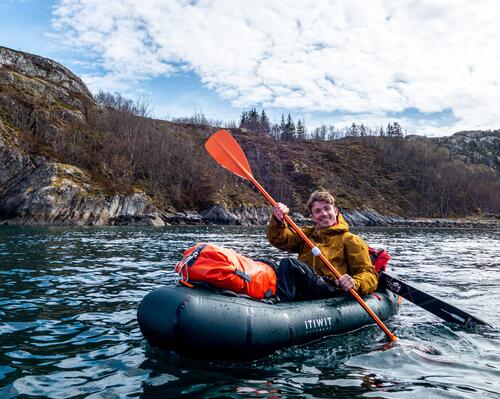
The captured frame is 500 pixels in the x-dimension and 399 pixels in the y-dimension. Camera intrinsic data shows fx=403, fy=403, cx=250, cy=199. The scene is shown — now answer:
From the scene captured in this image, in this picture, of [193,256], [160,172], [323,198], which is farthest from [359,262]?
[160,172]

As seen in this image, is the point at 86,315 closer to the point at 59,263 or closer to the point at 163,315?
the point at 163,315

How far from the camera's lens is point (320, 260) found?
21.1ft

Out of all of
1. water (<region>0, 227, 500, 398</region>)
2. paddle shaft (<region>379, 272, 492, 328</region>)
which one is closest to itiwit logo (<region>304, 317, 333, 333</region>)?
water (<region>0, 227, 500, 398</region>)

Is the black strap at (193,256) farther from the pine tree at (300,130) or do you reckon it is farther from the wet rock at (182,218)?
the pine tree at (300,130)

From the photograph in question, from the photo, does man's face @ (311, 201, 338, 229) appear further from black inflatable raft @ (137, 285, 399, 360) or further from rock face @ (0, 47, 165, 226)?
rock face @ (0, 47, 165, 226)

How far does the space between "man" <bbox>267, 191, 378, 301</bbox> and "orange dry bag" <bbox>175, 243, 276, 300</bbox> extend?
0.58m

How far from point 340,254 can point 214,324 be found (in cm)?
269

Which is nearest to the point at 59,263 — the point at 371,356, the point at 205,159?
the point at 371,356

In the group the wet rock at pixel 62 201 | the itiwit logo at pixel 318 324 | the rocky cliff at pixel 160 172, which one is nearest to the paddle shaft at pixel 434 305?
the itiwit logo at pixel 318 324

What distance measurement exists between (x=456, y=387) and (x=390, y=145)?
373 ft

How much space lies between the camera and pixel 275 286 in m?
5.52

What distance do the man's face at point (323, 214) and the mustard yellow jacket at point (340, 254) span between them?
99 mm

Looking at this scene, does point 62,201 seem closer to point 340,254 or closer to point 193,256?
point 340,254

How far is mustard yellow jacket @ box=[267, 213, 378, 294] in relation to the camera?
618cm
